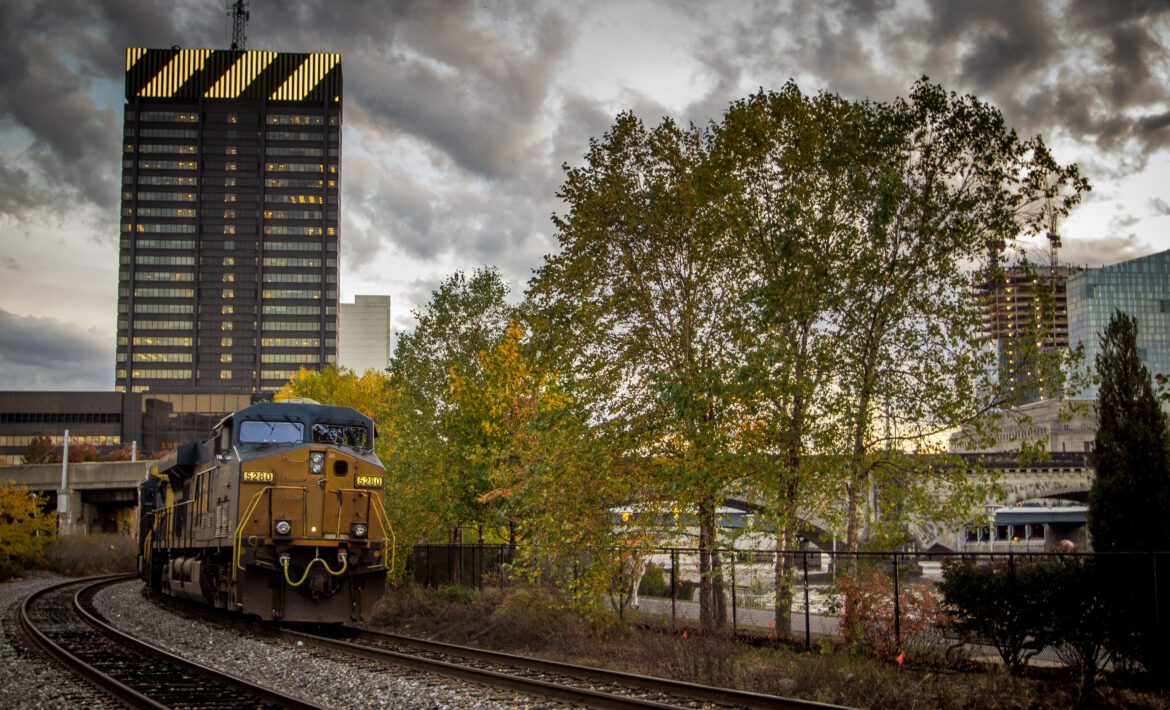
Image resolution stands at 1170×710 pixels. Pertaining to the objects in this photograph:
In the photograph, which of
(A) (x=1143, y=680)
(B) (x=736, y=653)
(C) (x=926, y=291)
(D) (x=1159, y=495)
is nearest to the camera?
(A) (x=1143, y=680)

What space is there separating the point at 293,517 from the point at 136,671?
514cm

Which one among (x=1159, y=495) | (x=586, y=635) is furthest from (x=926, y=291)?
(x=586, y=635)

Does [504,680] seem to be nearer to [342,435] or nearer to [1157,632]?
[1157,632]

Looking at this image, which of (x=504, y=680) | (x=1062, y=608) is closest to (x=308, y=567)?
(x=504, y=680)

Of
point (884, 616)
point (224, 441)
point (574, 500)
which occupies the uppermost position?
point (224, 441)

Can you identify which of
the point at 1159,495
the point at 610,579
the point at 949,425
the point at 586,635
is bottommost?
the point at 586,635

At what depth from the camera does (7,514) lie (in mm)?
53188

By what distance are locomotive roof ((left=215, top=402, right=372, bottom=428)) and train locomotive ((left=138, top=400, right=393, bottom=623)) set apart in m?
0.02

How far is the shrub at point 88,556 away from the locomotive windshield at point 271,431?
4328cm

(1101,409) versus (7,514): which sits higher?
(1101,409)

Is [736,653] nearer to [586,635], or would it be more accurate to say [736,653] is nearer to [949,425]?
[586,635]

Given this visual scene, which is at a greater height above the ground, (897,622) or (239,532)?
(239,532)

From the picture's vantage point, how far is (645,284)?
21359 mm

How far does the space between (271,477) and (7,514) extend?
41836 mm
